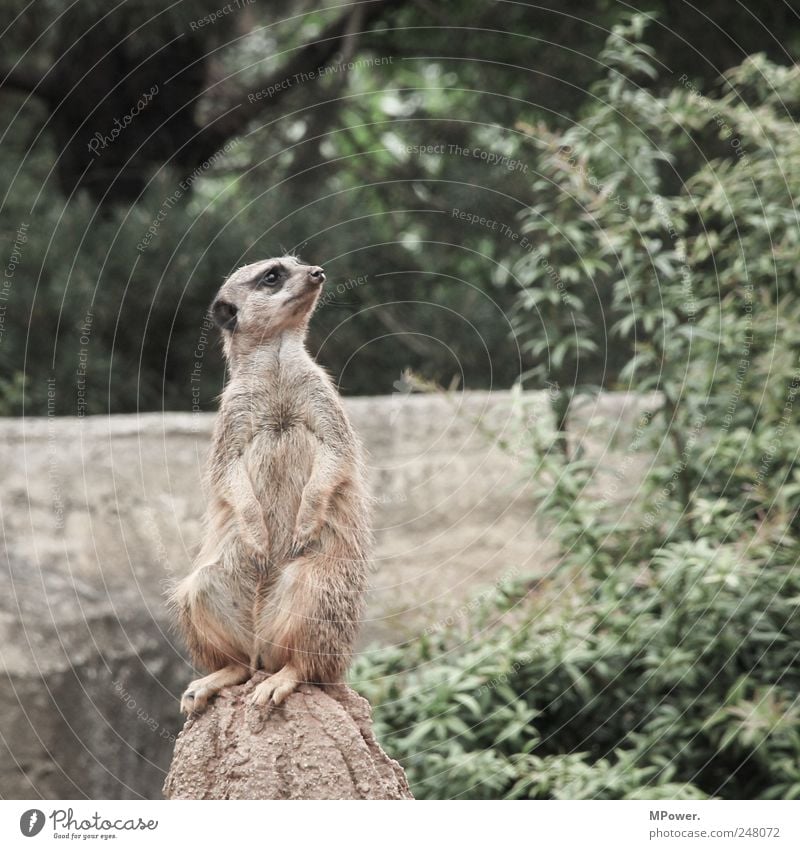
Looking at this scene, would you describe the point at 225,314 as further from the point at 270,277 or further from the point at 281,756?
the point at 281,756

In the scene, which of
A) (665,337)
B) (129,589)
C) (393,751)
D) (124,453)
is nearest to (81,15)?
(124,453)

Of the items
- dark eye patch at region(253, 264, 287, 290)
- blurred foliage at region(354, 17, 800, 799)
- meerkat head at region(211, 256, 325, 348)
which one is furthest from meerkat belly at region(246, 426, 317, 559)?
blurred foliage at region(354, 17, 800, 799)

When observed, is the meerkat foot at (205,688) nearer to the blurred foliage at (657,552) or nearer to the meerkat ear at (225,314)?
the meerkat ear at (225,314)

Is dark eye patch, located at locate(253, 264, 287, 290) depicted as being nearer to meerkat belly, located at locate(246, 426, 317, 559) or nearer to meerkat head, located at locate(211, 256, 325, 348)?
meerkat head, located at locate(211, 256, 325, 348)

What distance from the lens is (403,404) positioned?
6457 mm

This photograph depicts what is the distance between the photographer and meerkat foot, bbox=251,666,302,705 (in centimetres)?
308

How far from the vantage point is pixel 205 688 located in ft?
10.3

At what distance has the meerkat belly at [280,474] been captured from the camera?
3.12 m

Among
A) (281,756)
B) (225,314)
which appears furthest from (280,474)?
(281,756)

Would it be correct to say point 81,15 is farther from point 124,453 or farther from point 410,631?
point 410,631

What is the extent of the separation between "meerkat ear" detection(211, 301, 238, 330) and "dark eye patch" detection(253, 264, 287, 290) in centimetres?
10

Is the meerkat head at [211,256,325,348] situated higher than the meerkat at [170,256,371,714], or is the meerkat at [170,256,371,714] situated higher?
the meerkat head at [211,256,325,348]

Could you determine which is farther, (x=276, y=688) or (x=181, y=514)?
(x=181, y=514)

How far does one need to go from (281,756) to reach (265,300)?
1.17 metres
